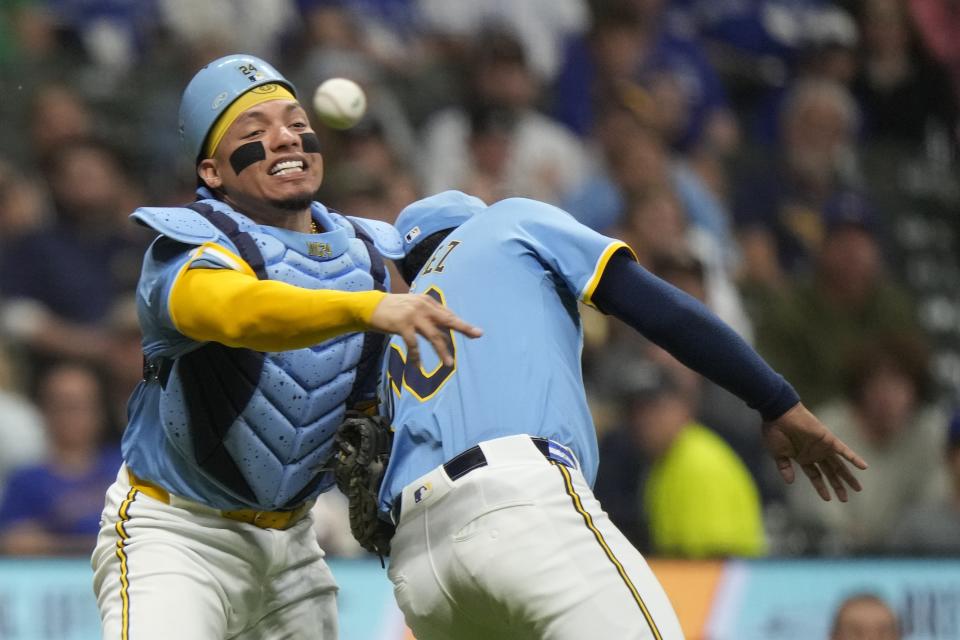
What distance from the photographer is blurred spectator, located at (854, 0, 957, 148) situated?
11516mm

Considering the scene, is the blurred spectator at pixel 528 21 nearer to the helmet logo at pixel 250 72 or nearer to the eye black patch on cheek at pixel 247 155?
the helmet logo at pixel 250 72

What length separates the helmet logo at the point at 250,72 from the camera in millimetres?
4176

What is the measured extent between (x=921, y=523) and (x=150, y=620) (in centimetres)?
479

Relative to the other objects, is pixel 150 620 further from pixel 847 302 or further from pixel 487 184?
pixel 847 302

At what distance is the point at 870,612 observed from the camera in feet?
22.0

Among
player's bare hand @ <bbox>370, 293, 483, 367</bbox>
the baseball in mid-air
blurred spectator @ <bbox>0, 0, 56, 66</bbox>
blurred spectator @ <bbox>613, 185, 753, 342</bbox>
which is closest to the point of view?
player's bare hand @ <bbox>370, 293, 483, 367</bbox>

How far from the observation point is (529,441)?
3.61 metres

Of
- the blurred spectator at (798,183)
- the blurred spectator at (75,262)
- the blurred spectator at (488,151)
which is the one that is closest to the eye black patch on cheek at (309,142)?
the blurred spectator at (75,262)

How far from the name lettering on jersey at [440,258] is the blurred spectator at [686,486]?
11.3ft

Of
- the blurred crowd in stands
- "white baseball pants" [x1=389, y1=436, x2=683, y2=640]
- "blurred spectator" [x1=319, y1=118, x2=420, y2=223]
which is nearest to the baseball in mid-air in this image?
"white baseball pants" [x1=389, y1=436, x2=683, y2=640]

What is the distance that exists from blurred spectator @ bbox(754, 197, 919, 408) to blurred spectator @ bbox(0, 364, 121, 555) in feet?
12.5

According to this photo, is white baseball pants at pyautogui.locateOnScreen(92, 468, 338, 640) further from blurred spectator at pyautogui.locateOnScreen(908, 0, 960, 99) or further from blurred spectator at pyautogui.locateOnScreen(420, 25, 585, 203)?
blurred spectator at pyautogui.locateOnScreen(908, 0, 960, 99)

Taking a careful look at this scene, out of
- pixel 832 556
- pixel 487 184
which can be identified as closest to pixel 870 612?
pixel 832 556

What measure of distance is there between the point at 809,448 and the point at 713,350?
348 mm
